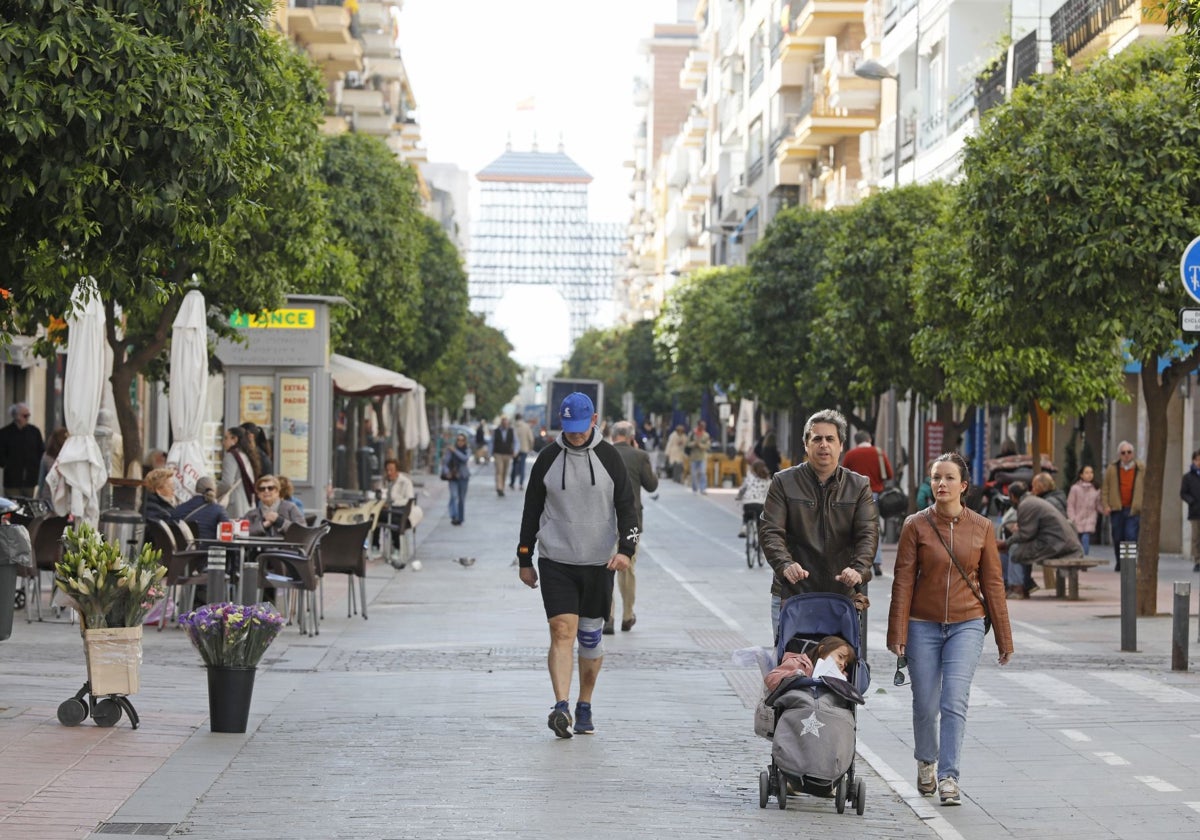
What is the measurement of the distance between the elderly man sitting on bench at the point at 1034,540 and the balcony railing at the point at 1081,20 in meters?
11.4

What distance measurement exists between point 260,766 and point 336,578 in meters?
15.4

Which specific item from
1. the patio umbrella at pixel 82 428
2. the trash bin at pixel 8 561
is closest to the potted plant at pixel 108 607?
the trash bin at pixel 8 561

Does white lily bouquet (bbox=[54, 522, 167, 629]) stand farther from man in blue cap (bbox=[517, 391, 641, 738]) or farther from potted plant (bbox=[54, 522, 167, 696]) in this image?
man in blue cap (bbox=[517, 391, 641, 738])

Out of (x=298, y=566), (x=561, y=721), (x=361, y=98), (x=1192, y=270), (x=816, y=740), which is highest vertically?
(x=361, y=98)

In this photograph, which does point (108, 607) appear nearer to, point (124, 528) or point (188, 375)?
point (124, 528)

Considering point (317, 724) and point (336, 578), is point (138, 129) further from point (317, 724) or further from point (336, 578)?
point (336, 578)

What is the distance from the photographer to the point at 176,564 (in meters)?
16.8

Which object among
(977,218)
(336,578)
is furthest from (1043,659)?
(336,578)

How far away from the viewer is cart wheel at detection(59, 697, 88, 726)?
11.2 meters

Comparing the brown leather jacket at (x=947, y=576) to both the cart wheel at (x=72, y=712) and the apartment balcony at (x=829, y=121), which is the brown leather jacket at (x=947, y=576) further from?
the apartment balcony at (x=829, y=121)

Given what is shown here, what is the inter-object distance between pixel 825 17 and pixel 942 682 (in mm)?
54530

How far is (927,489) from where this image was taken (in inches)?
1124

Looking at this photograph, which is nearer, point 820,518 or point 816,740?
point 816,740

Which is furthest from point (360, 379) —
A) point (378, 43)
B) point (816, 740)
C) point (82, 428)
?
point (378, 43)
